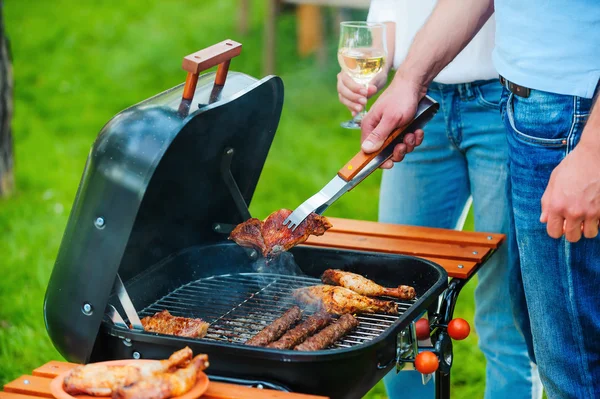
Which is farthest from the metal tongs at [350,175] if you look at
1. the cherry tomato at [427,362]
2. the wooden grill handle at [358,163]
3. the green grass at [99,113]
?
the green grass at [99,113]

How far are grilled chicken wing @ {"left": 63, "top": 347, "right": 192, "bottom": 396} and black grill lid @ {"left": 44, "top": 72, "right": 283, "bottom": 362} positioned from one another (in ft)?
0.55

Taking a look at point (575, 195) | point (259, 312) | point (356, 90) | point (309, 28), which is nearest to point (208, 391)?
point (259, 312)

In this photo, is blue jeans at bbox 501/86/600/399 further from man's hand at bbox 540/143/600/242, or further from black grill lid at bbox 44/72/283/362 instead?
black grill lid at bbox 44/72/283/362

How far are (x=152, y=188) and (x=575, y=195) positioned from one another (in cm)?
111

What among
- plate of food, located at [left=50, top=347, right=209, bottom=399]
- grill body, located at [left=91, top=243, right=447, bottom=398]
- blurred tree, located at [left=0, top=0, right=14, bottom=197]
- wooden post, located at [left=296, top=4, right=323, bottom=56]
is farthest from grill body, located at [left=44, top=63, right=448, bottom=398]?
wooden post, located at [left=296, top=4, right=323, bottom=56]

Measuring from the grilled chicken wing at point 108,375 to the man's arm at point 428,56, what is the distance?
103 centimetres

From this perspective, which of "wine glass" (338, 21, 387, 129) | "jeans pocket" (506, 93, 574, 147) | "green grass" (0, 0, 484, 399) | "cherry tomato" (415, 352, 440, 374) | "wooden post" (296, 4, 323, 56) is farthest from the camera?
"wooden post" (296, 4, 323, 56)

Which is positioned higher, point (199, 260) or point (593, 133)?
point (593, 133)

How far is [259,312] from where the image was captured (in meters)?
2.36

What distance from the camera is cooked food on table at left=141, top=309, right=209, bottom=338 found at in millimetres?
2090

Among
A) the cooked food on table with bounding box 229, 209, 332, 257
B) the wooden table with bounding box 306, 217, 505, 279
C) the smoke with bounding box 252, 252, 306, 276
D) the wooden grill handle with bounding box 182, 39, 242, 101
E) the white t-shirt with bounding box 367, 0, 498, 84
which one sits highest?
the wooden grill handle with bounding box 182, 39, 242, 101

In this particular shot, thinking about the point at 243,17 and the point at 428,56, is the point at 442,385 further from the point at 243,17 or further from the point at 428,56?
the point at 243,17

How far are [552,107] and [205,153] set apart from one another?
0.95m

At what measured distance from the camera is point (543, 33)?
1.96 metres
